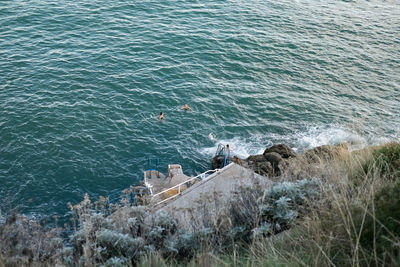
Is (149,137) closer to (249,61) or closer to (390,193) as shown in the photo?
(249,61)

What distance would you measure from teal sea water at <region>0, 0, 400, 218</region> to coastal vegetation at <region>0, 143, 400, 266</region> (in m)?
13.2

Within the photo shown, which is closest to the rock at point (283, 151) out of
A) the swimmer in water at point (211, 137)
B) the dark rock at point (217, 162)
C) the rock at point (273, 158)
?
the rock at point (273, 158)

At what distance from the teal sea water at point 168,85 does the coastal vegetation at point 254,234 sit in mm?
13172

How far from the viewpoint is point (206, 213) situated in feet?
27.2

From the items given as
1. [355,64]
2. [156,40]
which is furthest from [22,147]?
[355,64]

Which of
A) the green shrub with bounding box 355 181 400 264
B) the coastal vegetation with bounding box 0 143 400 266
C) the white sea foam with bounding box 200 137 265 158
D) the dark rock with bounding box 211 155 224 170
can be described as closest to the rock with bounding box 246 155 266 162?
the dark rock with bounding box 211 155 224 170

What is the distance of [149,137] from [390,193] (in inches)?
852

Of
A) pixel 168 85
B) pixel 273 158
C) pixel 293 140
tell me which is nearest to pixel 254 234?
pixel 273 158

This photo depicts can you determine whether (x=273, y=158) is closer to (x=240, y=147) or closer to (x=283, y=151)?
(x=283, y=151)

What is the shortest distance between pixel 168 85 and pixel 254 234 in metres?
25.7

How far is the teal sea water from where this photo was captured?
2430 cm

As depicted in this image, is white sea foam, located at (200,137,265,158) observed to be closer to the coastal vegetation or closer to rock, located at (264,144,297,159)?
rock, located at (264,144,297,159)

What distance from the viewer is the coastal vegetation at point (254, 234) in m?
5.52

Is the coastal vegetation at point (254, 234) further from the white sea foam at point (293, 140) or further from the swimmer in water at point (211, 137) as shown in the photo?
the swimmer in water at point (211, 137)
